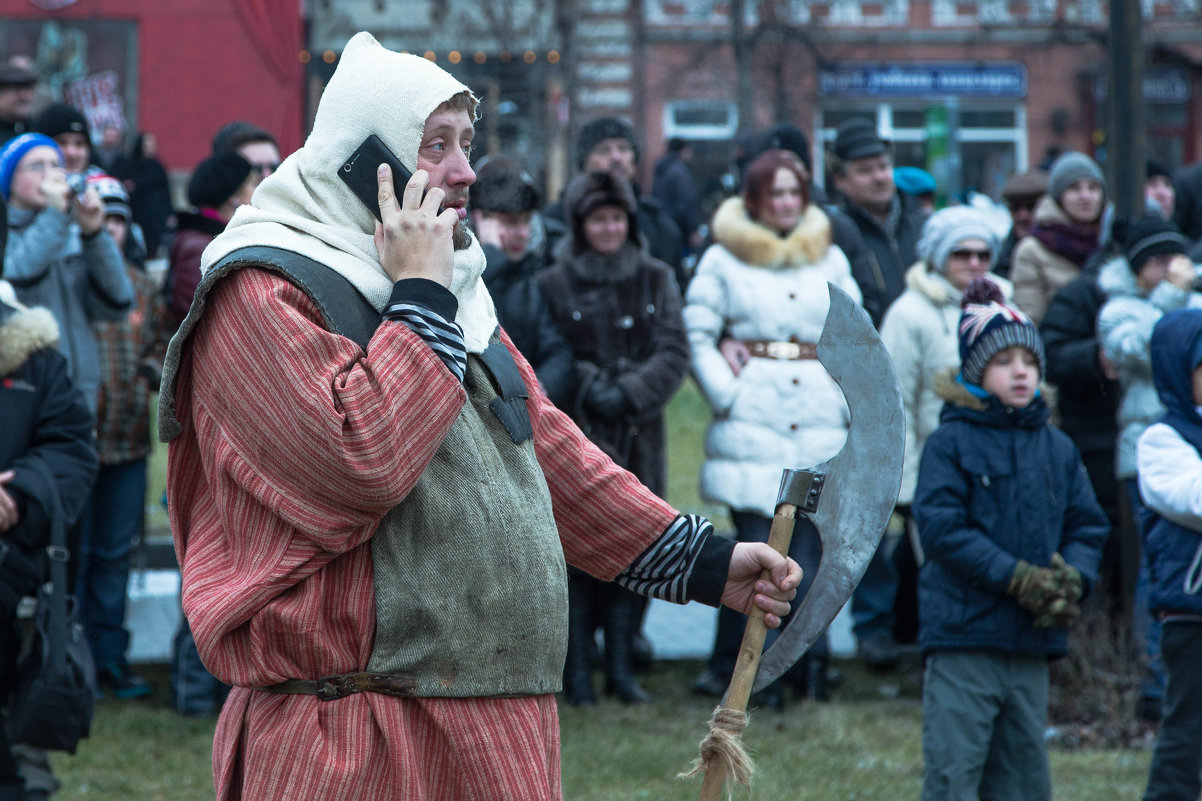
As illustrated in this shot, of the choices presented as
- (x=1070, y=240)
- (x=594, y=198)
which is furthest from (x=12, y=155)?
(x=1070, y=240)

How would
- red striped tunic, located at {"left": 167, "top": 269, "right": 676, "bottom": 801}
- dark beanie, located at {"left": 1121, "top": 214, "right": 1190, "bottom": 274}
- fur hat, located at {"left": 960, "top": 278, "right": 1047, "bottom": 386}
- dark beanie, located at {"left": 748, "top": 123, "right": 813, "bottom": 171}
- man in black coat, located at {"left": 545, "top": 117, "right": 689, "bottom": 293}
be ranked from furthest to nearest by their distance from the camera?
dark beanie, located at {"left": 748, "top": 123, "right": 813, "bottom": 171}
man in black coat, located at {"left": 545, "top": 117, "right": 689, "bottom": 293}
dark beanie, located at {"left": 1121, "top": 214, "right": 1190, "bottom": 274}
fur hat, located at {"left": 960, "top": 278, "right": 1047, "bottom": 386}
red striped tunic, located at {"left": 167, "top": 269, "right": 676, "bottom": 801}

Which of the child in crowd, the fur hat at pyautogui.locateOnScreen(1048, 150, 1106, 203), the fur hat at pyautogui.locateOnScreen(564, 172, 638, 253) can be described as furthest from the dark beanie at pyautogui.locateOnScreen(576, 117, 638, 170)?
the child in crowd

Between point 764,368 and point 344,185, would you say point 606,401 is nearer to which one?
point 764,368

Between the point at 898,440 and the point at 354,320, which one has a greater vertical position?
the point at 354,320

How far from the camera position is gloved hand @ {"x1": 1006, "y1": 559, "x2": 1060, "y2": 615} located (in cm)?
427

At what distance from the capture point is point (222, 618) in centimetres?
229

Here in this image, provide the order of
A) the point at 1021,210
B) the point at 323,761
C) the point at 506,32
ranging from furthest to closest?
the point at 506,32, the point at 1021,210, the point at 323,761

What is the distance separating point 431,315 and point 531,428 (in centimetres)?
38

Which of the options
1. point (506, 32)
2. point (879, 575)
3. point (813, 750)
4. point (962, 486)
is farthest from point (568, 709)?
point (506, 32)

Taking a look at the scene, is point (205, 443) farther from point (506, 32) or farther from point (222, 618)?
point (506, 32)

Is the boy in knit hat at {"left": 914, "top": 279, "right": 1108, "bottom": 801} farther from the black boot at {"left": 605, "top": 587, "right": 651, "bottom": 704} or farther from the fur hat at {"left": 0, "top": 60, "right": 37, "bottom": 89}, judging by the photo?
the fur hat at {"left": 0, "top": 60, "right": 37, "bottom": 89}

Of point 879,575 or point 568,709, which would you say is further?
point 879,575

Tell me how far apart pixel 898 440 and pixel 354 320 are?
97cm

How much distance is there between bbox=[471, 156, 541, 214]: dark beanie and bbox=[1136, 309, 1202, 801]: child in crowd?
2761 millimetres
